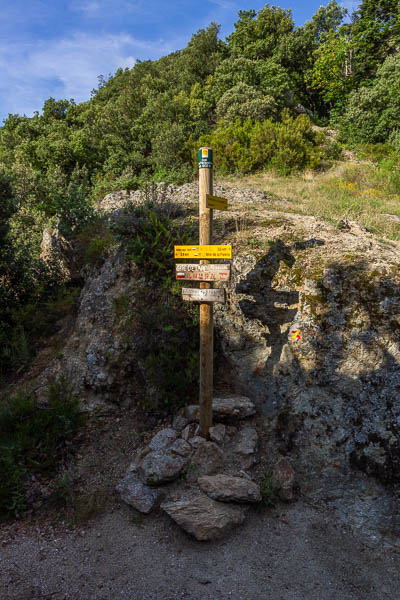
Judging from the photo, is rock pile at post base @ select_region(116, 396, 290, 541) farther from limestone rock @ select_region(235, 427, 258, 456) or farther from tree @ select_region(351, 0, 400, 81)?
tree @ select_region(351, 0, 400, 81)

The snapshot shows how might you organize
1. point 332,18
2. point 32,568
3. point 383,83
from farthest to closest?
point 332,18
point 383,83
point 32,568

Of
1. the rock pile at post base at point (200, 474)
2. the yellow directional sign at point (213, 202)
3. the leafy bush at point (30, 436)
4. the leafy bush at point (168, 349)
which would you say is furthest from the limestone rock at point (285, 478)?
the yellow directional sign at point (213, 202)

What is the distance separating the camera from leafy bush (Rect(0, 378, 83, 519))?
4.22 m

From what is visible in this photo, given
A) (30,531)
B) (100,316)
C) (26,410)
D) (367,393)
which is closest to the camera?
(30,531)

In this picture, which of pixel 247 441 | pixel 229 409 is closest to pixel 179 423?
pixel 229 409

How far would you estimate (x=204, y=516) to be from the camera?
3801 mm

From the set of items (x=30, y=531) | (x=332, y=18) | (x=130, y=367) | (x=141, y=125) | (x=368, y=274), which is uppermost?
(x=332, y=18)

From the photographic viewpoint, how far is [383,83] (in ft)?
61.5

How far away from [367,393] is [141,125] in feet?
62.8

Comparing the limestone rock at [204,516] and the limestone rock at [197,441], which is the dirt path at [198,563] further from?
the limestone rock at [197,441]

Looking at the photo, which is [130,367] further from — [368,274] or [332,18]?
[332,18]

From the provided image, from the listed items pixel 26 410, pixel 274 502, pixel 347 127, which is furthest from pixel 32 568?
pixel 347 127

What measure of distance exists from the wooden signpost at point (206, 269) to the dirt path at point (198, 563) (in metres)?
1.55

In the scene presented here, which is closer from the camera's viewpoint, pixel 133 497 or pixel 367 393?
pixel 133 497
